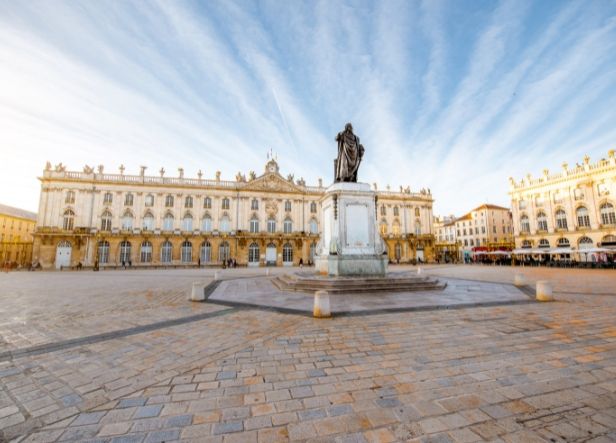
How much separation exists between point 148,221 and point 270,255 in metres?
17.7

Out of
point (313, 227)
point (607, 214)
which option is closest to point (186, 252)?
point (313, 227)

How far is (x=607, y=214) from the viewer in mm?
34656

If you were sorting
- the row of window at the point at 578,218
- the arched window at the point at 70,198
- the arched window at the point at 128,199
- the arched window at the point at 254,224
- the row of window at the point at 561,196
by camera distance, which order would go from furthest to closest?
the arched window at the point at 254,224 < the arched window at the point at 128,199 < the arched window at the point at 70,198 < the row of window at the point at 561,196 < the row of window at the point at 578,218

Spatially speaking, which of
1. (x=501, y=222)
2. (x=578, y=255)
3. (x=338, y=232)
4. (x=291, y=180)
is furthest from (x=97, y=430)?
(x=501, y=222)

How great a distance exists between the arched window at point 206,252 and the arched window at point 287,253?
35.0ft

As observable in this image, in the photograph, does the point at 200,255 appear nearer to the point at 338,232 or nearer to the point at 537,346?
the point at 338,232

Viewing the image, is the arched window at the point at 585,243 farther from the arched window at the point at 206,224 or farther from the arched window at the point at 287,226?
the arched window at the point at 206,224

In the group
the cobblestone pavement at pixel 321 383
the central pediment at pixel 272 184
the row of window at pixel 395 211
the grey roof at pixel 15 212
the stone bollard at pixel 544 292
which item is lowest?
the cobblestone pavement at pixel 321 383

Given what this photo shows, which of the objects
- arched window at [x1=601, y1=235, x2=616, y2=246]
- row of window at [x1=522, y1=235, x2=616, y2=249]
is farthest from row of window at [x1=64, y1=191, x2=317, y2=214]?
arched window at [x1=601, y1=235, x2=616, y2=246]

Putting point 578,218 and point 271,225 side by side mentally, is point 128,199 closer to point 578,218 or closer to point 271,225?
point 271,225

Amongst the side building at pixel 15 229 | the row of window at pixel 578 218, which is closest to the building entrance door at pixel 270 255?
the row of window at pixel 578 218

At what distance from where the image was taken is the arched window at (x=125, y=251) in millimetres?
36656

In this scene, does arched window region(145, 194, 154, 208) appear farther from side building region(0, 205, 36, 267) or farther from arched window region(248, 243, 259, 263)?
side building region(0, 205, 36, 267)

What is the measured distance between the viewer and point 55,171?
36.2 meters
